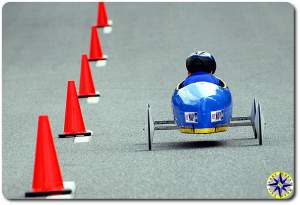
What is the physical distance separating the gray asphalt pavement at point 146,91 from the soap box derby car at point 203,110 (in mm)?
293

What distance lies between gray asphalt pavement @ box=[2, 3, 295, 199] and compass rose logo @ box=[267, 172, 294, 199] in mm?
92

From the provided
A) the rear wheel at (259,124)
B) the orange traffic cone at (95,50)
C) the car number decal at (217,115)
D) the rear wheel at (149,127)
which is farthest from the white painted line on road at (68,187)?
the orange traffic cone at (95,50)

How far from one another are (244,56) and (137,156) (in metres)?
9.73

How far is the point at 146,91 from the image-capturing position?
17969 mm

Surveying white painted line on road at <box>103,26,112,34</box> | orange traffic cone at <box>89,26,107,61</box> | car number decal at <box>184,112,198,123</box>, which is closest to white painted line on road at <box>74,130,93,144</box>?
car number decal at <box>184,112,198,123</box>

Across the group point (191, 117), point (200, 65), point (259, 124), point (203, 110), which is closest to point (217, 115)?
point (203, 110)

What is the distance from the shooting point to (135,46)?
78.4 ft

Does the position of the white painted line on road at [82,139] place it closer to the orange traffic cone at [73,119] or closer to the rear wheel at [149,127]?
the orange traffic cone at [73,119]

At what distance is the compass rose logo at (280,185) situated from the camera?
10.3 m

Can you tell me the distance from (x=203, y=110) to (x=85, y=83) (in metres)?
5.56

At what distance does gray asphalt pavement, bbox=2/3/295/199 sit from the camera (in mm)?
11211

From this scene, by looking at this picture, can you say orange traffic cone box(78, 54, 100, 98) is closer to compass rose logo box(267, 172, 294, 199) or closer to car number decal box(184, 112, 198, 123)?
car number decal box(184, 112, 198, 123)

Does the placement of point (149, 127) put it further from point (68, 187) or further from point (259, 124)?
point (68, 187)

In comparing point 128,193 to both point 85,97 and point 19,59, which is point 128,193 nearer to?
point 85,97
